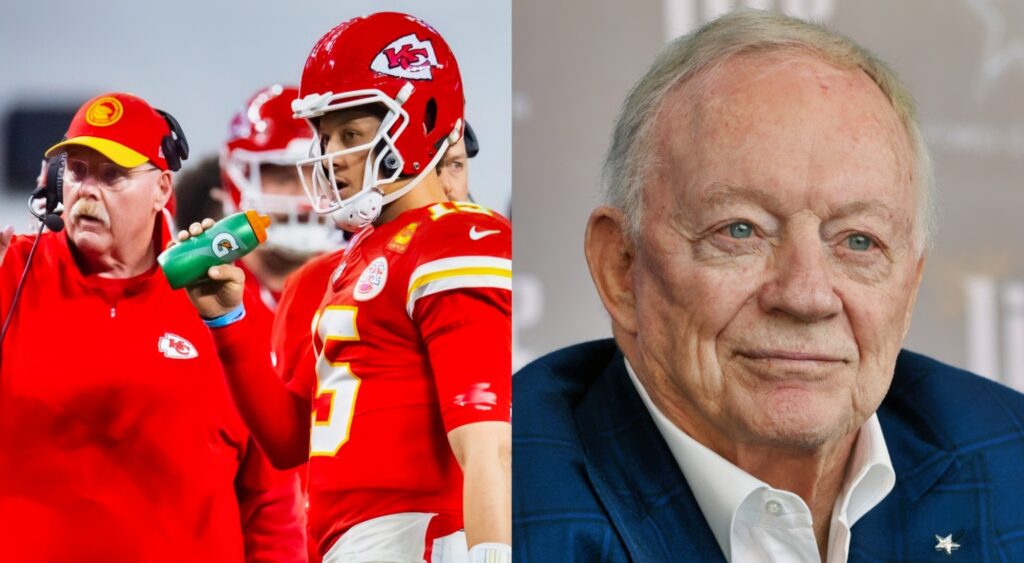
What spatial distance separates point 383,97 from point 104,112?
0.55 m

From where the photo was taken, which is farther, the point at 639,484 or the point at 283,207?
the point at 283,207

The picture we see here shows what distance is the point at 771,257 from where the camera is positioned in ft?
7.16

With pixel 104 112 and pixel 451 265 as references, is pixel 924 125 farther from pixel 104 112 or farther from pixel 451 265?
pixel 104 112

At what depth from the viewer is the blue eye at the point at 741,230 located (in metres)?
2.19

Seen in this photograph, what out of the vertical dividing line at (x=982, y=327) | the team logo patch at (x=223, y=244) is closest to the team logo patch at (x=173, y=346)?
the team logo patch at (x=223, y=244)

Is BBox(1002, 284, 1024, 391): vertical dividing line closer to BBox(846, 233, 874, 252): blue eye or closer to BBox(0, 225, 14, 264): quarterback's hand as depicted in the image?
BBox(846, 233, 874, 252): blue eye

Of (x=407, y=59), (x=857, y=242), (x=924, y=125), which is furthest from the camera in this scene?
(x=924, y=125)

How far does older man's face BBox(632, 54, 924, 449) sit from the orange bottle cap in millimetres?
725

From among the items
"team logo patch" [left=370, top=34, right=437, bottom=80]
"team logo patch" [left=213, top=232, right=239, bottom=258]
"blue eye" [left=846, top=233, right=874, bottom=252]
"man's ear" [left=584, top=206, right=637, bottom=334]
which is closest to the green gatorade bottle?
"team logo patch" [left=213, top=232, right=239, bottom=258]

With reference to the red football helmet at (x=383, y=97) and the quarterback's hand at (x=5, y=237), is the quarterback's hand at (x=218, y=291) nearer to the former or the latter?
the red football helmet at (x=383, y=97)

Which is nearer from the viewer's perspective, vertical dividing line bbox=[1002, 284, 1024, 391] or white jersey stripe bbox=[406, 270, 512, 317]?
white jersey stripe bbox=[406, 270, 512, 317]

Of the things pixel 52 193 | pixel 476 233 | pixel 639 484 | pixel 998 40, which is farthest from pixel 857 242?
pixel 52 193

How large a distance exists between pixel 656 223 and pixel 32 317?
1182mm

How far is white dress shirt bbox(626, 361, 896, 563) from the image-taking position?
2139 mm
